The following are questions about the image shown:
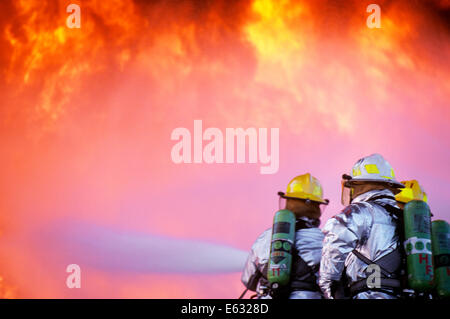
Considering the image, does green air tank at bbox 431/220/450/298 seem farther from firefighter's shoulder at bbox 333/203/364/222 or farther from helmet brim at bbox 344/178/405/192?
firefighter's shoulder at bbox 333/203/364/222

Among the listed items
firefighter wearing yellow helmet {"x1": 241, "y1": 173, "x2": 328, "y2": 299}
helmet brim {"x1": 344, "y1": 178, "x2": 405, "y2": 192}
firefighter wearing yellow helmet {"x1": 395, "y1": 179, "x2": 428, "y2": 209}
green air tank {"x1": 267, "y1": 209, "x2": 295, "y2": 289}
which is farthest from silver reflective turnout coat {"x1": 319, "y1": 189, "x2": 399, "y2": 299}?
firefighter wearing yellow helmet {"x1": 395, "y1": 179, "x2": 428, "y2": 209}

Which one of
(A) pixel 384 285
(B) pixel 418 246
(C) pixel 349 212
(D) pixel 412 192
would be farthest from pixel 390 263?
(D) pixel 412 192

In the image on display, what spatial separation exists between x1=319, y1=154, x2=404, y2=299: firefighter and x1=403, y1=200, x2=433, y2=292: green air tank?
19cm

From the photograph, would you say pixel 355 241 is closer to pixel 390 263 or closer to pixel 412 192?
pixel 390 263

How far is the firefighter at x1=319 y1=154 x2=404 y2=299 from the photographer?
7070 millimetres

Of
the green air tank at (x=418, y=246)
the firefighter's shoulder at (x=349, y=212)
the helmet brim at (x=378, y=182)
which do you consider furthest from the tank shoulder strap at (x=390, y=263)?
the helmet brim at (x=378, y=182)

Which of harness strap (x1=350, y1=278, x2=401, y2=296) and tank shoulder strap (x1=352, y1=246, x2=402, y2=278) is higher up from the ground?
tank shoulder strap (x1=352, y1=246, x2=402, y2=278)

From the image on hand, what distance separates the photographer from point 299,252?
8.90 m

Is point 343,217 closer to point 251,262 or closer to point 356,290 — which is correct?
point 356,290
